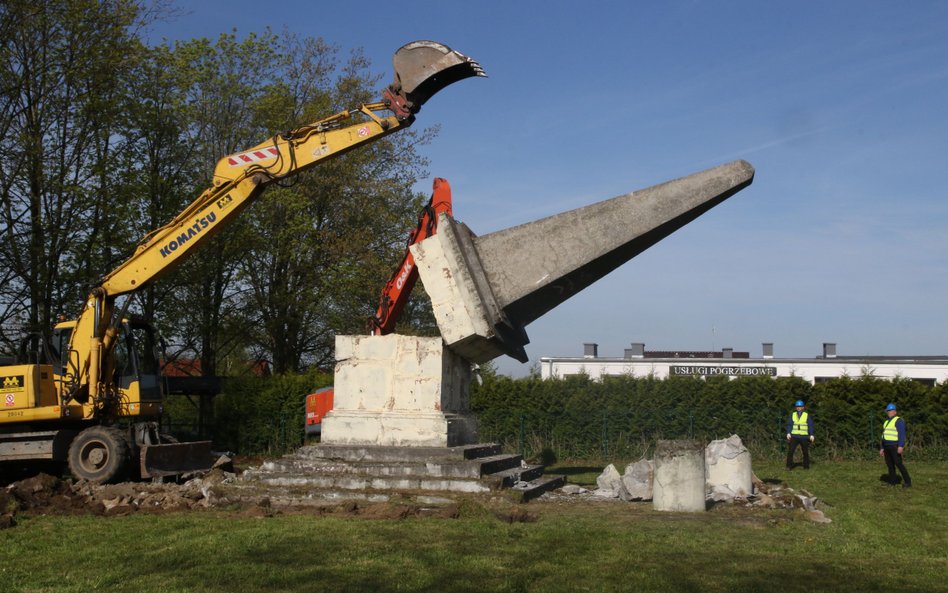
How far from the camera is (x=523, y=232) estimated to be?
12930 mm

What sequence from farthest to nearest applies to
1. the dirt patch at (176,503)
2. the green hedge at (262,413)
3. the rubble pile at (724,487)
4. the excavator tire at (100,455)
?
the green hedge at (262,413)
the excavator tire at (100,455)
the rubble pile at (724,487)
the dirt patch at (176,503)

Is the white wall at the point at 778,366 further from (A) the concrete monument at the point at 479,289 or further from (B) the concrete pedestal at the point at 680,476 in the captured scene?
(B) the concrete pedestal at the point at 680,476

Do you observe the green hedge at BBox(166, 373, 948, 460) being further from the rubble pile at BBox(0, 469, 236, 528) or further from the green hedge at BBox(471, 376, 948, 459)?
the rubble pile at BBox(0, 469, 236, 528)

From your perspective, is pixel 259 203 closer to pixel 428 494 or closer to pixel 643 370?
pixel 428 494

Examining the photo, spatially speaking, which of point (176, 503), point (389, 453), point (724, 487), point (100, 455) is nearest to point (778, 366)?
point (724, 487)

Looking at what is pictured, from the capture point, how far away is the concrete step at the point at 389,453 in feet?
40.8

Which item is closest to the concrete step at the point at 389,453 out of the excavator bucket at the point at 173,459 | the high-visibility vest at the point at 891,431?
the excavator bucket at the point at 173,459

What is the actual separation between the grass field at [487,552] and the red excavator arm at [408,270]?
379 centimetres

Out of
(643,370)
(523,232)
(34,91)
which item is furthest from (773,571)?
(643,370)

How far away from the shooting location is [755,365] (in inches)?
1939

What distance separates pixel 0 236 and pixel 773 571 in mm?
21279

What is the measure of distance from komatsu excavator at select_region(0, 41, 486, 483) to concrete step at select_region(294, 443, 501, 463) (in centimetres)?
406

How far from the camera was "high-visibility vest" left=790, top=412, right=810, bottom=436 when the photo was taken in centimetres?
1939

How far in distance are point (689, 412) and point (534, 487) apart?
35.3 feet
